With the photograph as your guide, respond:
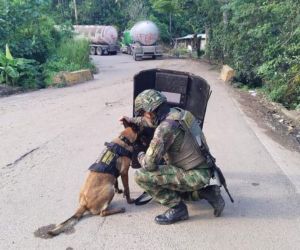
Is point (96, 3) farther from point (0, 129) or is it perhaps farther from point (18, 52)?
Answer: point (0, 129)

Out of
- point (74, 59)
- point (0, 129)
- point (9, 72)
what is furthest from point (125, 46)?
point (0, 129)

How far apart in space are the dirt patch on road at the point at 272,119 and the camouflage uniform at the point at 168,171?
12.9ft

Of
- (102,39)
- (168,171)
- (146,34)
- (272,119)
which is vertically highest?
(168,171)

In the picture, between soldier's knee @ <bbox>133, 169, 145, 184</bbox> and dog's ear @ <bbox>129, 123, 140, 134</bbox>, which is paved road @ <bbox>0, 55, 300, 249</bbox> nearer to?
soldier's knee @ <bbox>133, 169, 145, 184</bbox>

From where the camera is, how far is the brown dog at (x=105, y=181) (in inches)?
170

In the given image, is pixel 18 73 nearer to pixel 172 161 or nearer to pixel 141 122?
pixel 141 122

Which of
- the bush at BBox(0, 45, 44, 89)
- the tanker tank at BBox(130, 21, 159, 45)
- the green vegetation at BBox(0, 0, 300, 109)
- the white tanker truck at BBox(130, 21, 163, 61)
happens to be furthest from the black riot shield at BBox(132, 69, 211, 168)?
the tanker tank at BBox(130, 21, 159, 45)

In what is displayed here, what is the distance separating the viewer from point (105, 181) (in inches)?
172

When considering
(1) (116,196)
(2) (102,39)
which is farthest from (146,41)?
(1) (116,196)

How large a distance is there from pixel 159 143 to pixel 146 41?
29263 millimetres

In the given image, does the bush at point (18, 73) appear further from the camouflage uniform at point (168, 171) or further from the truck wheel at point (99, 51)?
the truck wheel at point (99, 51)

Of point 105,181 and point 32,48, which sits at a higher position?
point 105,181

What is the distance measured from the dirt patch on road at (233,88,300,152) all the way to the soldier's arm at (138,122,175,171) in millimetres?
4297

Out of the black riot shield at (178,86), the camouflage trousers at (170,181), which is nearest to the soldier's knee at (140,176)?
the camouflage trousers at (170,181)
